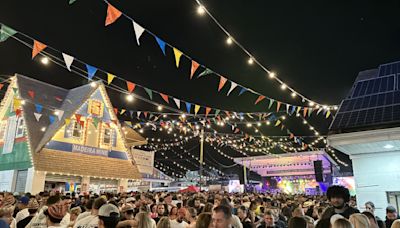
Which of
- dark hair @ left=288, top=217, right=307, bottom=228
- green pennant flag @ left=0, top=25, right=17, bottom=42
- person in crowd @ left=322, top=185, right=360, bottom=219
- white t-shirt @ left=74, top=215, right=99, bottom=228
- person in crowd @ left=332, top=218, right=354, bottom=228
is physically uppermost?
green pennant flag @ left=0, top=25, right=17, bottom=42

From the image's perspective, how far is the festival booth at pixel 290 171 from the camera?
35500 millimetres

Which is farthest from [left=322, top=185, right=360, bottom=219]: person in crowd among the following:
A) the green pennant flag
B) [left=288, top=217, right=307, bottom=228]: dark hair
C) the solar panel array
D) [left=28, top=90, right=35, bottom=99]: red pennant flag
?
[left=28, top=90, right=35, bottom=99]: red pennant flag

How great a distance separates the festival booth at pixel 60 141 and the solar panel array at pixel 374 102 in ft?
44.1

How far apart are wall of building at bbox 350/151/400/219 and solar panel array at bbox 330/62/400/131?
1294 millimetres

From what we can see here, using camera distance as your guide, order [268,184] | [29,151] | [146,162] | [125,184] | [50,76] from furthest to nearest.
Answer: [268,184]
[146,162]
[125,184]
[50,76]
[29,151]

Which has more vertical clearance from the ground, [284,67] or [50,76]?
[50,76]

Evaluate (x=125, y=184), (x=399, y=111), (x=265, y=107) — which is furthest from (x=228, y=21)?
(x=125, y=184)

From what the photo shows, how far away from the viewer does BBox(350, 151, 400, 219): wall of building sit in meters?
7.87

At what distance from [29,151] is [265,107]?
562 inches

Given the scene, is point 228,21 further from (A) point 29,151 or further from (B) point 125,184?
(B) point 125,184

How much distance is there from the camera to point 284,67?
496 inches

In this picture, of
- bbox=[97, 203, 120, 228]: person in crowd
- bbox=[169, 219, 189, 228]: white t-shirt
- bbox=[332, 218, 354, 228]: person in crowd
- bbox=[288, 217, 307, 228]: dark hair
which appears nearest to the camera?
bbox=[332, 218, 354, 228]: person in crowd

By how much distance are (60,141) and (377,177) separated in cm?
1540

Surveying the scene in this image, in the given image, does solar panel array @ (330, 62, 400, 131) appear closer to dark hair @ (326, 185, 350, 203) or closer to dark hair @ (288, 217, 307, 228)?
dark hair @ (326, 185, 350, 203)
